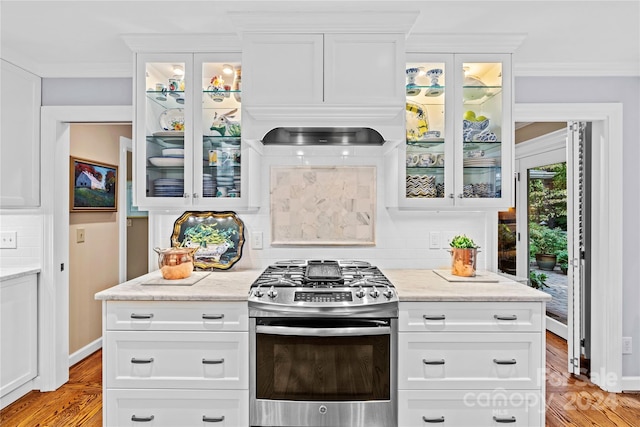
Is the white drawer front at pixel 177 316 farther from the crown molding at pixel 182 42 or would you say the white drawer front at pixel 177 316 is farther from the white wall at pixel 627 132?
the white wall at pixel 627 132

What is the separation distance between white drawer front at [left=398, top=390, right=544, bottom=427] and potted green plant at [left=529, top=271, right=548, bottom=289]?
9.06 feet

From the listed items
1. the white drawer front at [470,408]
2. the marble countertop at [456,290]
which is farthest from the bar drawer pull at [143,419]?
the marble countertop at [456,290]

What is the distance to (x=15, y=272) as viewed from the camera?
9.08 feet

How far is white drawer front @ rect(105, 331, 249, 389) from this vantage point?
2.11m

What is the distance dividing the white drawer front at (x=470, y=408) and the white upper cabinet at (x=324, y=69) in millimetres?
1611

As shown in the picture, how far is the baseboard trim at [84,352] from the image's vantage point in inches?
136

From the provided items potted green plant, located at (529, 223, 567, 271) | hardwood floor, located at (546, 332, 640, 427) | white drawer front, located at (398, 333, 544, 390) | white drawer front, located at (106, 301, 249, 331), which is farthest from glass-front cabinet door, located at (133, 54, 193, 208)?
potted green plant, located at (529, 223, 567, 271)

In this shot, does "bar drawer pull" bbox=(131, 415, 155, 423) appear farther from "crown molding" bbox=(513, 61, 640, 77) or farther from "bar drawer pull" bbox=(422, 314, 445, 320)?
"crown molding" bbox=(513, 61, 640, 77)

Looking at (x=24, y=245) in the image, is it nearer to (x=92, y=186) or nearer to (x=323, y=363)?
(x=92, y=186)

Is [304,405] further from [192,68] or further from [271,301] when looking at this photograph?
[192,68]

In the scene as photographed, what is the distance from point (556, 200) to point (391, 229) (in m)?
2.40

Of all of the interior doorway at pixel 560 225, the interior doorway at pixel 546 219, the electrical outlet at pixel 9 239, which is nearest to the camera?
the electrical outlet at pixel 9 239

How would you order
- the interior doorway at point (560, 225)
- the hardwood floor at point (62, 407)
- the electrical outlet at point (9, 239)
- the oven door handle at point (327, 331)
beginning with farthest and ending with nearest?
the interior doorway at point (560, 225) < the electrical outlet at point (9, 239) < the hardwood floor at point (62, 407) < the oven door handle at point (327, 331)

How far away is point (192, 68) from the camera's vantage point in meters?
2.51
